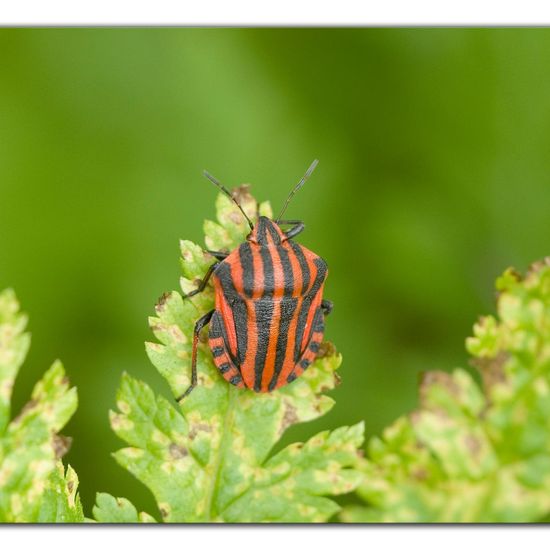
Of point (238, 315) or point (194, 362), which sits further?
point (238, 315)

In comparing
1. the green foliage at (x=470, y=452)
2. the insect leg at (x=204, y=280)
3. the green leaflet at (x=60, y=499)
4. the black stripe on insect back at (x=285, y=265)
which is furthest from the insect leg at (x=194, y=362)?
the green foliage at (x=470, y=452)

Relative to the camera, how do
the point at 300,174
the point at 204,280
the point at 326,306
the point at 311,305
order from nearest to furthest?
the point at 204,280 → the point at 311,305 → the point at 326,306 → the point at 300,174

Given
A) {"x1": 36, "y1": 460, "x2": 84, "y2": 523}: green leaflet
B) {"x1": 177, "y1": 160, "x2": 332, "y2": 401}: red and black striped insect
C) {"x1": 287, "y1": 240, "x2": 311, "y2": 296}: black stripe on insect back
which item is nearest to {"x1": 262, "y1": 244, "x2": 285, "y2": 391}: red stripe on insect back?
{"x1": 177, "y1": 160, "x2": 332, "y2": 401}: red and black striped insect

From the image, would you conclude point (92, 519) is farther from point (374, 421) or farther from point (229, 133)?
point (229, 133)

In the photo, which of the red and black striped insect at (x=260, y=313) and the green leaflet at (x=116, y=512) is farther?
the red and black striped insect at (x=260, y=313)

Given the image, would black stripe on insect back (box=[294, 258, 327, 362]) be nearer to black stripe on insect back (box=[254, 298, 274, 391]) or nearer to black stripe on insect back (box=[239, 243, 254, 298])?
black stripe on insect back (box=[254, 298, 274, 391])

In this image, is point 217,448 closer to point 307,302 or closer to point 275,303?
point 275,303

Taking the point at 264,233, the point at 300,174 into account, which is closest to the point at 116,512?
the point at 264,233

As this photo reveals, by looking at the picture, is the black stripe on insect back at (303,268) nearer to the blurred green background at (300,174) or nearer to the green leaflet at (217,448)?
the green leaflet at (217,448)
